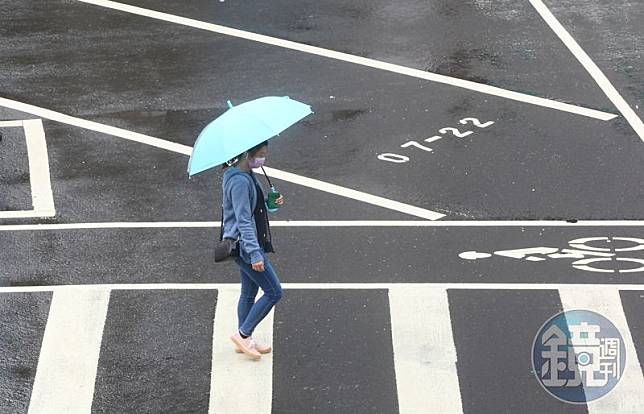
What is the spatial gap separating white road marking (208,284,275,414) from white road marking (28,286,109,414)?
0.95 metres

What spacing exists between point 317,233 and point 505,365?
270 centimetres

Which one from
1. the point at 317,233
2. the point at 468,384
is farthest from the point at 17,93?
the point at 468,384

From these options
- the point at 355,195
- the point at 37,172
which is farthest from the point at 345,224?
the point at 37,172

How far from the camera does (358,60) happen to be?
50.7ft

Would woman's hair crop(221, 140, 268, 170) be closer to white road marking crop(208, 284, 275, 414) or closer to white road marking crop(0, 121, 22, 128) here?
white road marking crop(208, 284, 275, 414)

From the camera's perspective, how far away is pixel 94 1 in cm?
1753

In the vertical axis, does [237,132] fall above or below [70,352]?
above

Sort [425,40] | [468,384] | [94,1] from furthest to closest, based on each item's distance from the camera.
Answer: [94,1], [425,40], [468,384]

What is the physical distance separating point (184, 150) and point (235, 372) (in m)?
4.22

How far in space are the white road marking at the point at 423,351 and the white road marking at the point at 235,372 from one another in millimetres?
1017

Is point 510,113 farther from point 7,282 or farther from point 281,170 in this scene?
point 7,282

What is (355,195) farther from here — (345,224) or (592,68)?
(592,68)

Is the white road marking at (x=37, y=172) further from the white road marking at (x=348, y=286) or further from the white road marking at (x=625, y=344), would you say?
the white road marking at (x=625, y=344)

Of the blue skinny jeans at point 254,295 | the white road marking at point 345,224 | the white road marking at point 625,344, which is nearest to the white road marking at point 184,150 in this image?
the white road marking at point 345,224
